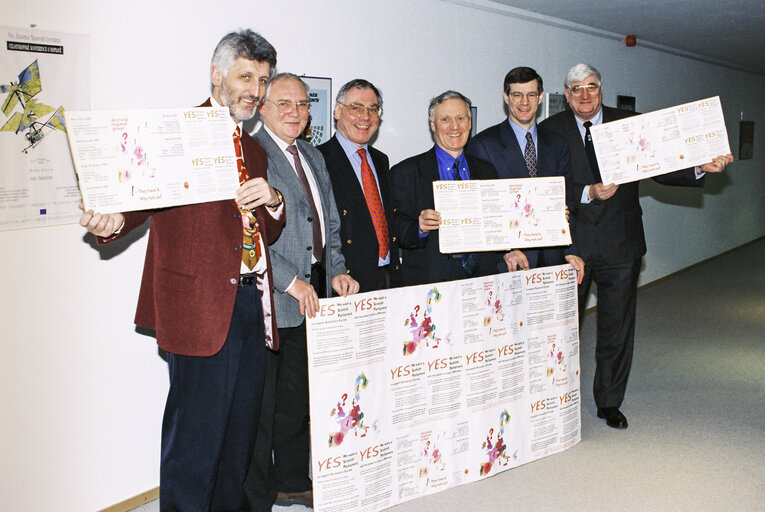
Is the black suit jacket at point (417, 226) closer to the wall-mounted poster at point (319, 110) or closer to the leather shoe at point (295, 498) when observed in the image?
the wall-mounted poster at point (319, 110)

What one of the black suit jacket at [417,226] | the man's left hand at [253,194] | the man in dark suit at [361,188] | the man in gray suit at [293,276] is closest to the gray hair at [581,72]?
the black suit jacket at [417,226]

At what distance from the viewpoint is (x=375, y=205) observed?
124 inches

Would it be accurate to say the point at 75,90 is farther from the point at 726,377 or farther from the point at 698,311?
the point at 698,311

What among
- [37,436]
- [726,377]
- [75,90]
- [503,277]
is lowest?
[726,377]

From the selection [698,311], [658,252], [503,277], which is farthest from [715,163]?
[658,252]

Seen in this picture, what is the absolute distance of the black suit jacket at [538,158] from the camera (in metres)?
3.41

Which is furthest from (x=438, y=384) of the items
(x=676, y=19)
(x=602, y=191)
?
(x=676, y=19)

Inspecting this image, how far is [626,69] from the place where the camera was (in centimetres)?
734

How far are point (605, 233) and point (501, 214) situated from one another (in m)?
0.90

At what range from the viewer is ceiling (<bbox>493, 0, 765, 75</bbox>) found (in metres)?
5.47

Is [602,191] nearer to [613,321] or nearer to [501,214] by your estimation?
[501,214]

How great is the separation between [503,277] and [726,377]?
259cm

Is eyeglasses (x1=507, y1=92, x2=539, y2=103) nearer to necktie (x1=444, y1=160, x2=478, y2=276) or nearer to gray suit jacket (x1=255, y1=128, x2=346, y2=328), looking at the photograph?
necktie (x1=444, y1=160, x2=478, y2=276)

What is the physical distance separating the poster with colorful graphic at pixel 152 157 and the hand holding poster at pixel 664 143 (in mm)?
2044
